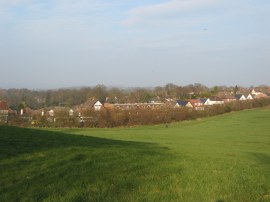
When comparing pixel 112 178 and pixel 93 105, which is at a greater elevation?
pixel 93 105

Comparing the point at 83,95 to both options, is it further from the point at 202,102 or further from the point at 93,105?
the point at 202,102

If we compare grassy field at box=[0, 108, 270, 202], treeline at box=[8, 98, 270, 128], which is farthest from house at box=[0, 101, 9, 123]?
grassy field at box=[0, 108, 270, 202]

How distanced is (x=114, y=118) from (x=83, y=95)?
55253 mm

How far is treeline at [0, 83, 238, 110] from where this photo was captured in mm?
106125

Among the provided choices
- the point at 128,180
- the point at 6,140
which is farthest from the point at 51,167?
the point at 6,140

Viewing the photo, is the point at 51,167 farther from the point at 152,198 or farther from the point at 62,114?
the point at 62,114

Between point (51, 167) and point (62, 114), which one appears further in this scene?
point (62, 114)

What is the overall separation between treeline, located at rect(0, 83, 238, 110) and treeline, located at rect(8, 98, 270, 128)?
26363mm

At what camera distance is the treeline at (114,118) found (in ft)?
213

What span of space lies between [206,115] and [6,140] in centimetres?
6919

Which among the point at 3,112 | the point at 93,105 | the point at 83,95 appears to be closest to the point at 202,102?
the point at 83,95

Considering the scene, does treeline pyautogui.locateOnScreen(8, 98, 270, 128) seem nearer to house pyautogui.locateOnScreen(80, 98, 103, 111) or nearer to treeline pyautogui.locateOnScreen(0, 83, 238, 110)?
house pyautogui.locateOnScreen(80, 98, 103, 111)

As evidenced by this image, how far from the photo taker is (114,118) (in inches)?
2717

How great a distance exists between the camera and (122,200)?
7.48 meters
